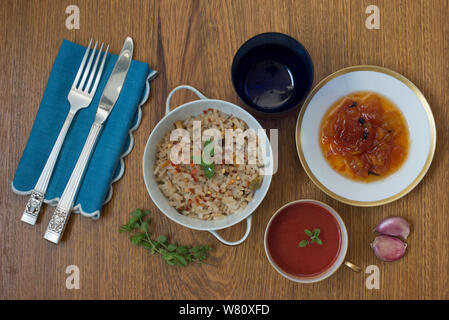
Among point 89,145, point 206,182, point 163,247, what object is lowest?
point 163,247

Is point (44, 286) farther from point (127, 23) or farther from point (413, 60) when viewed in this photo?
point (413, 60)

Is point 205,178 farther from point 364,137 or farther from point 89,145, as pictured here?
point 364,137

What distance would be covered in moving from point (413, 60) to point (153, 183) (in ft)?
3.48

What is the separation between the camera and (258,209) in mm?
1307

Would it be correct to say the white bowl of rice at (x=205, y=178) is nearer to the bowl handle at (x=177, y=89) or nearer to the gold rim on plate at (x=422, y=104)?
the bowl handle at (x=177, y=89)

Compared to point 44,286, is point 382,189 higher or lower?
higher

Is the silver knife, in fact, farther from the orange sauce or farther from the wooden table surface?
the orange sauce

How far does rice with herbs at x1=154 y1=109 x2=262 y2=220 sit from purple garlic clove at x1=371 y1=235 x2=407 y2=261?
1.63 ft

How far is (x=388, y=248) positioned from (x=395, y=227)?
8 cm

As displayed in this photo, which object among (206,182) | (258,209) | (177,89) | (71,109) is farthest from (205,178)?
(71,109)

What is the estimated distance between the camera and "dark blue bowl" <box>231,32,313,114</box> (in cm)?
123

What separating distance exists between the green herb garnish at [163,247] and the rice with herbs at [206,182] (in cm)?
14

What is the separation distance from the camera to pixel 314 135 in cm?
125
